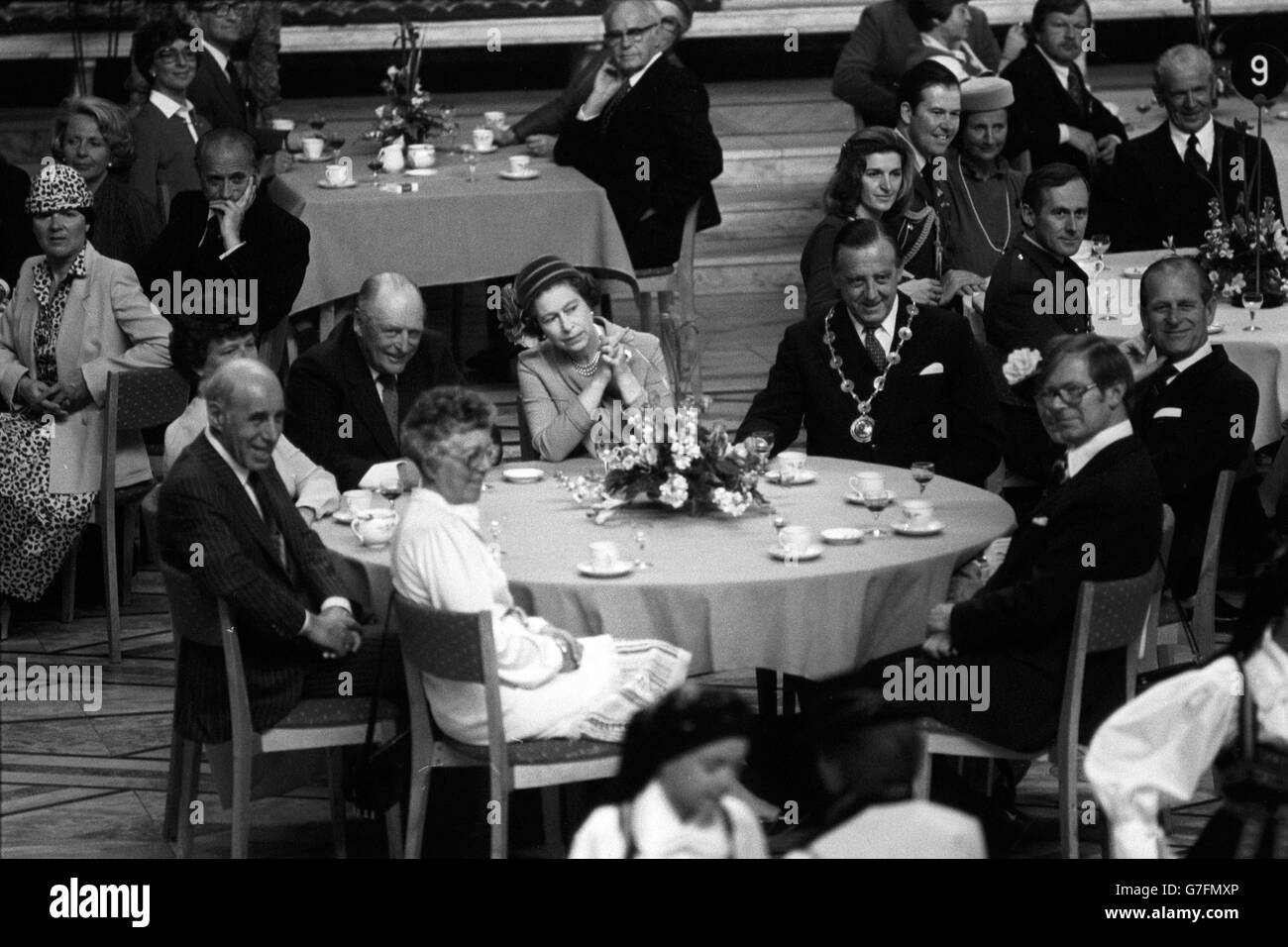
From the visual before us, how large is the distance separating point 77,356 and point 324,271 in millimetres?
1612

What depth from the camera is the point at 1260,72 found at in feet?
25.2

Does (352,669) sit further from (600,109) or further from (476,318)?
(476,318)

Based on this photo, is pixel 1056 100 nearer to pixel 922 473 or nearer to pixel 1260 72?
pixel 1260 72

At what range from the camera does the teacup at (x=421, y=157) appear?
28.8 feet

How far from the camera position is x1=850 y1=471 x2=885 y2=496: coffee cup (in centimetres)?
525

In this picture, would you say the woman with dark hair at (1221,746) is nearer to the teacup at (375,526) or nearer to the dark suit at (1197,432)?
the teacup at (375,526)

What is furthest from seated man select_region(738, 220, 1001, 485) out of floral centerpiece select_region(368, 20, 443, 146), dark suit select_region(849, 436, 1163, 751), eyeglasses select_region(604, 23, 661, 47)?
floral centerpiece select_region(368, 20, 443, 146)

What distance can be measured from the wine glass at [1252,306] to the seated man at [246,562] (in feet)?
10.2

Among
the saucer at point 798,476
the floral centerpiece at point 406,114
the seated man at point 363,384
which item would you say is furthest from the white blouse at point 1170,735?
the floral centerpiece at point 406,114

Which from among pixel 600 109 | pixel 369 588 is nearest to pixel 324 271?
pixel 600 109

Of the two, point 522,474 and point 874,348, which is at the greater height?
point 874,348

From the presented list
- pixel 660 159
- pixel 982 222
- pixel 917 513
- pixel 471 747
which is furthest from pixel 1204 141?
pixel 471 747

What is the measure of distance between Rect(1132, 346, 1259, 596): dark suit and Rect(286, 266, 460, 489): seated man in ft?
6.44

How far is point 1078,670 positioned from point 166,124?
15.7 ft
